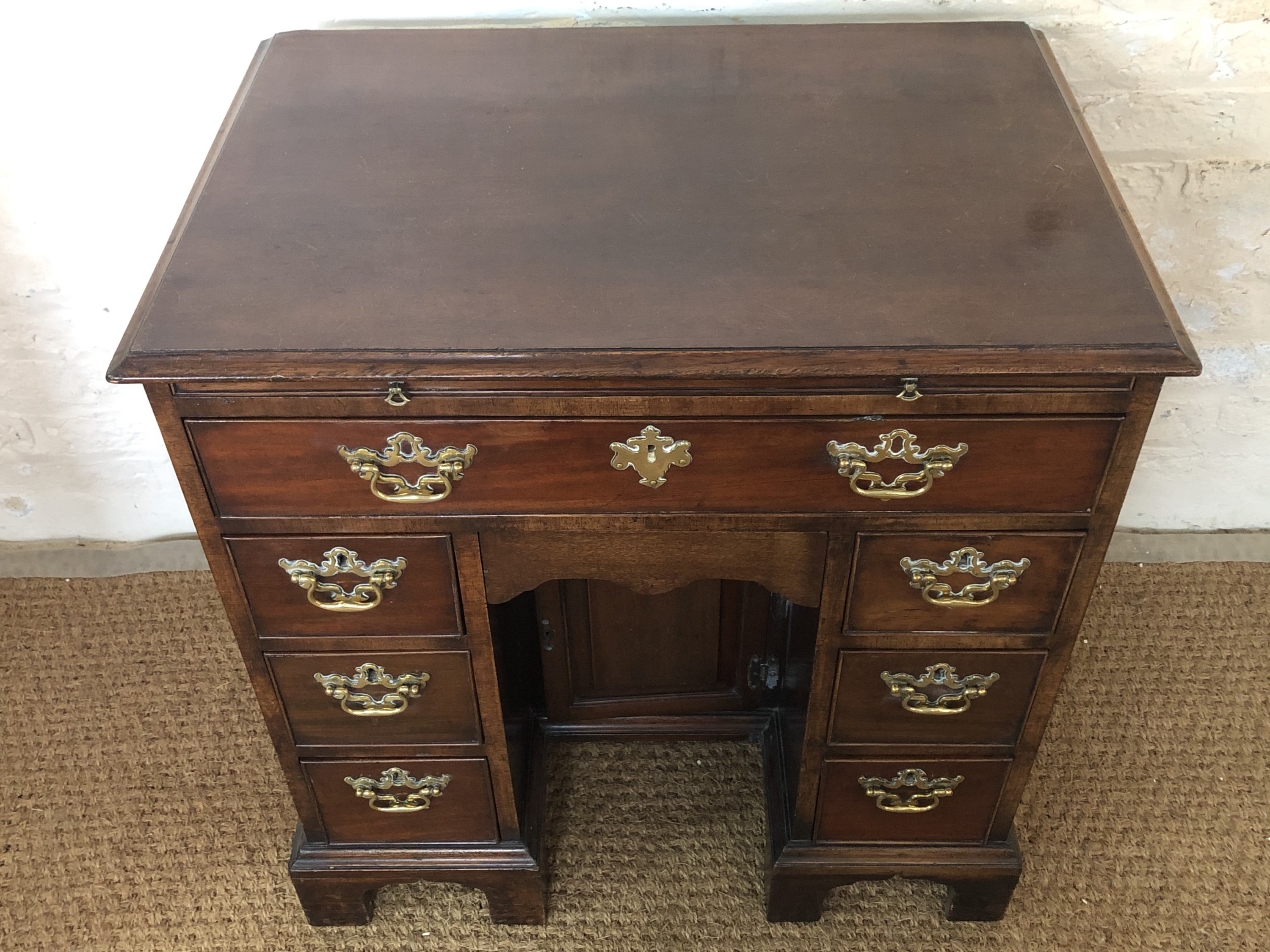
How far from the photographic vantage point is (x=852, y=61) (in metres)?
1.19

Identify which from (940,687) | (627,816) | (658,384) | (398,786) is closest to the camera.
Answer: (658,384)

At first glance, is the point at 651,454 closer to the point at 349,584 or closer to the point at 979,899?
the point at 349,584

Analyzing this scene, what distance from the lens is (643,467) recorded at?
964 millimetres

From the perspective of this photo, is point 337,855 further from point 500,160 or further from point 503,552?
point 500,160

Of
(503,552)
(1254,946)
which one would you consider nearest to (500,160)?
(503,552)

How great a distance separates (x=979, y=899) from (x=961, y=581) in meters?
0.54

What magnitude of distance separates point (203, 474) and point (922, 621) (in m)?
0.65

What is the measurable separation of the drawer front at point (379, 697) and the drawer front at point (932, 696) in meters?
0.38

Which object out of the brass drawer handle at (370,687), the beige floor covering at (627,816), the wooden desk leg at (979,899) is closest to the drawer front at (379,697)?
the brass drawer handle at (370,687)

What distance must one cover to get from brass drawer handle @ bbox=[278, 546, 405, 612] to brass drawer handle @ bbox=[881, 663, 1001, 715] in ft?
1.60

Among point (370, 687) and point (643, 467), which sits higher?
point (643, 467)

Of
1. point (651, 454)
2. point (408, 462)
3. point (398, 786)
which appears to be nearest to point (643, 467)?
point (651, 454)

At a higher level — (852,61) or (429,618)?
(852,61)

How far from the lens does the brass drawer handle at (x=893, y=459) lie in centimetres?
94
